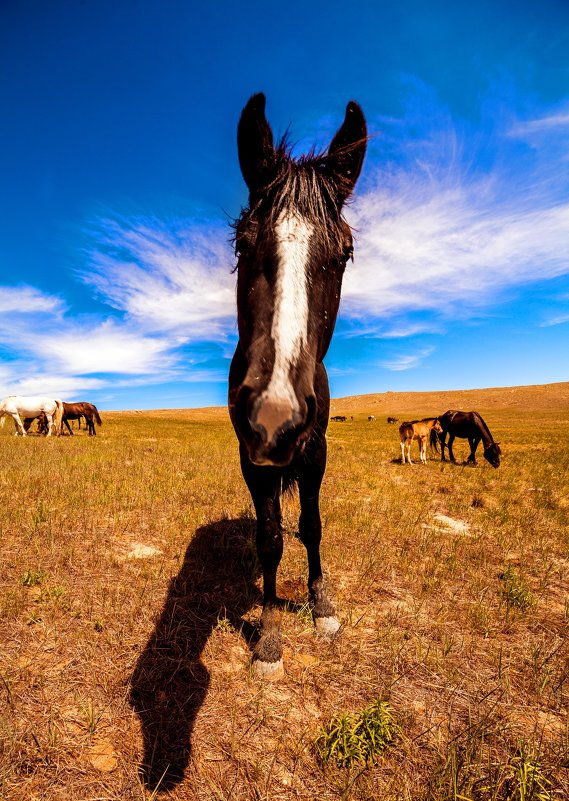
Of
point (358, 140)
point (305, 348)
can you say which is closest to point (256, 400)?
point (305, 348)

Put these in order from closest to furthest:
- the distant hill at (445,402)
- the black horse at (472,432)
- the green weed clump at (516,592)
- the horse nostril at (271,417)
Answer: the horse nostril at (271,417)
the green weed clump at (516,592)
the black horse at (472,432)
the distant hill at (445,402)

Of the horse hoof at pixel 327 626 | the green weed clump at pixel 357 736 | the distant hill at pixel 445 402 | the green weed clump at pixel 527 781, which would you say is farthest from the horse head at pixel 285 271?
the distant hill at pixel 445 402

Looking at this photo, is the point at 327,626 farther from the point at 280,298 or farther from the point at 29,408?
the point at 29,408

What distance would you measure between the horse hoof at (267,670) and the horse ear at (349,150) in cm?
375

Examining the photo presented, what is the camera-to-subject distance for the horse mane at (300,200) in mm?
2281

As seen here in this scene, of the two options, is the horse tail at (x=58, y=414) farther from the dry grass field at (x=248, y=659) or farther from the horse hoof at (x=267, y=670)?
the horse hoof at (x=267, y=670)

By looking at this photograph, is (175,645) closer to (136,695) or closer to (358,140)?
(136,695)

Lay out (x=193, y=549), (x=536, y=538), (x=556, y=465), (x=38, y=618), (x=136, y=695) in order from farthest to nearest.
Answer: (x=556, y=465) → (x=536, y=538) → (x=193, y=549) → (x=38, y=618) → (x=136, y=695)

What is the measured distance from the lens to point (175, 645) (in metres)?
3.19

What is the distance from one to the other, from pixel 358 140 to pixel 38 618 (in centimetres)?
505

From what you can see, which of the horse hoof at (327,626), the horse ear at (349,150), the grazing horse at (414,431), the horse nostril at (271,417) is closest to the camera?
the horse nostril at (271,417)

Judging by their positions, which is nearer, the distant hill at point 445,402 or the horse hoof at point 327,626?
the horse hoof at point 327,626

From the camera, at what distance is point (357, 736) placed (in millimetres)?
2236

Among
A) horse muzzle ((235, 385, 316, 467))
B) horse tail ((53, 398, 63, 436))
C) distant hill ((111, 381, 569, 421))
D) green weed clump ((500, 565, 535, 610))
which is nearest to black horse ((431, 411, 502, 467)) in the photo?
green weed clump ((500, 565, 535, 610))
